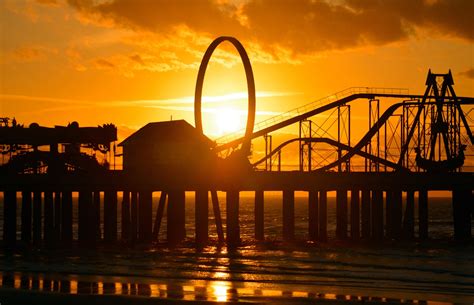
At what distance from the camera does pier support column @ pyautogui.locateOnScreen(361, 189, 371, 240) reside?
2419 inches

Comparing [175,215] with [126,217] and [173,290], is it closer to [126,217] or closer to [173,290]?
[126,217]

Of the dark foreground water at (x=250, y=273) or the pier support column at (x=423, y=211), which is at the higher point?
the pier support column at (x=423, y=211)

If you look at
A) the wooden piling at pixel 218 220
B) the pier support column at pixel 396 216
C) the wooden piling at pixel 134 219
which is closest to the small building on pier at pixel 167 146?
the wooden piling at pixel 134 219

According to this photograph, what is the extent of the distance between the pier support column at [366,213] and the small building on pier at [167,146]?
39.3ft

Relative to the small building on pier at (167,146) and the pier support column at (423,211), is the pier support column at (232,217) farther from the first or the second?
the pier support column at (423,211)

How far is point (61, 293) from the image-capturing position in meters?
30.4

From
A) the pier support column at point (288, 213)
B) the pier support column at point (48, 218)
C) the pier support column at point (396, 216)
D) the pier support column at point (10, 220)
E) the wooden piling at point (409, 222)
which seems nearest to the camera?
the pier support column at point (10, 220)

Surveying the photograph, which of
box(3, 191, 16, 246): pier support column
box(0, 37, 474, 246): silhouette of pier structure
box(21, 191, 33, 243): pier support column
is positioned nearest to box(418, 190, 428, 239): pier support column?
box(0, 37, 474, 246): silhouette of pier structure

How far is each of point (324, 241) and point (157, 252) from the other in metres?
14.3

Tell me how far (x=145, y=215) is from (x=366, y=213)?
17360 millimetres

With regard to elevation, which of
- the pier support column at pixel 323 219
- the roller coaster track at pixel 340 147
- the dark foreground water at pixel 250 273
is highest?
the roller coaster track at pixel 340 147

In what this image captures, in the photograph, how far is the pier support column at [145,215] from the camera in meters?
55.5

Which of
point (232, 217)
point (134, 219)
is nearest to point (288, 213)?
point (232, 217)

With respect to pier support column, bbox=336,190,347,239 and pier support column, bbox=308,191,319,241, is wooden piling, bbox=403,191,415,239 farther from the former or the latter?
pier support column, bbox=308,191,319,241
